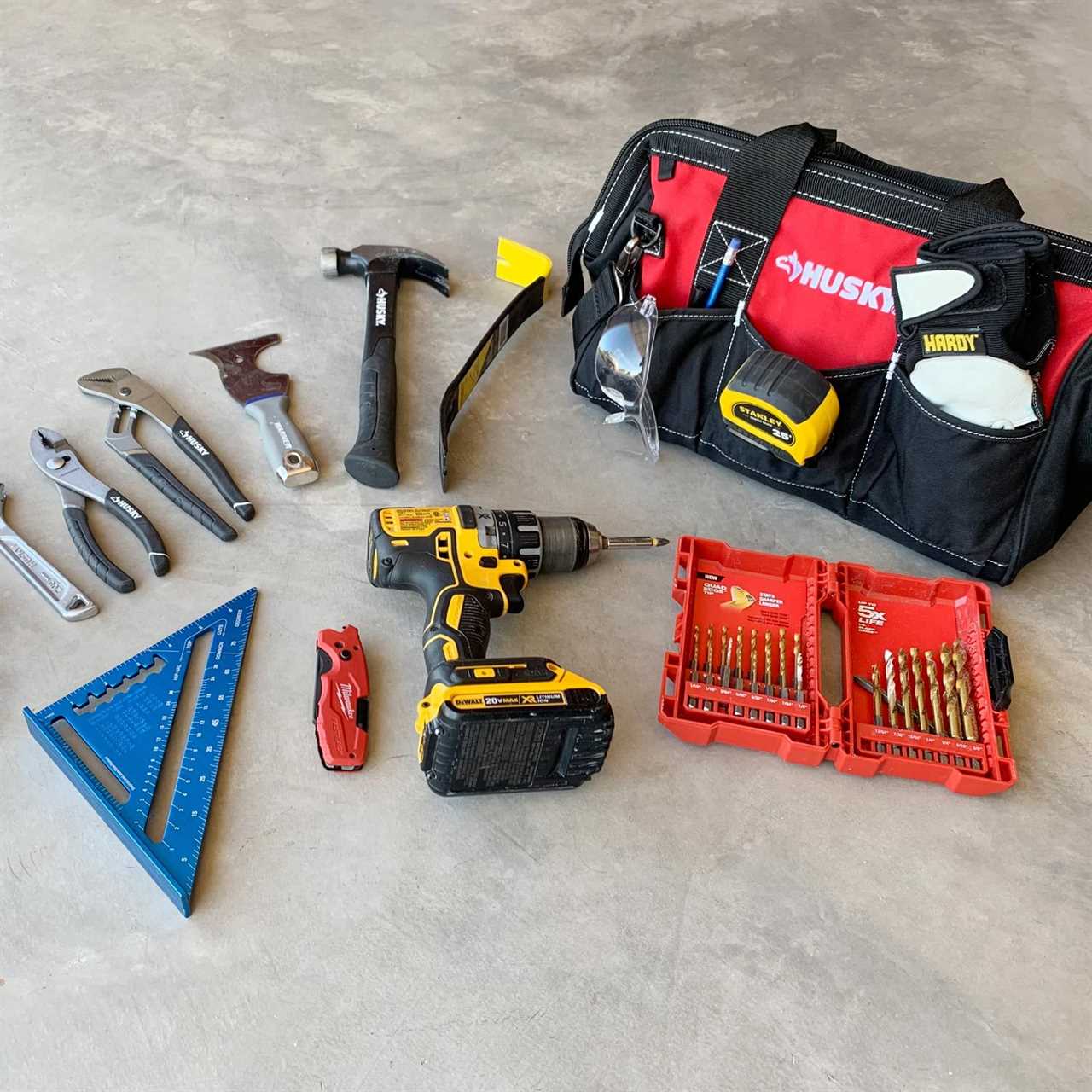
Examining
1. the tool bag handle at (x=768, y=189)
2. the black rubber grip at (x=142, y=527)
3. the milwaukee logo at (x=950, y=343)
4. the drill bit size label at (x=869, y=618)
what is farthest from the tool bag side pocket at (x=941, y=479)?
the black rubber grip at (x=142, y=527)

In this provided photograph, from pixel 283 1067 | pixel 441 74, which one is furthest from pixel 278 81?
pixel 283 1067

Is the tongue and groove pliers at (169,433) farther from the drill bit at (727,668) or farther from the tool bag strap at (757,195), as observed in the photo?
the tool bag strap at (757,195)

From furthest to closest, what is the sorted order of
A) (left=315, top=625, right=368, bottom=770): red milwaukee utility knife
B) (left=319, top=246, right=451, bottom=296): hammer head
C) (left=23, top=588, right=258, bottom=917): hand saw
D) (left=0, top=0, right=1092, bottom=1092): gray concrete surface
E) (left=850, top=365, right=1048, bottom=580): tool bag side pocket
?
1. (left=319, top=246, right=451, bottom=296): hammer head
2. (left=850, top=365, right=1048, bottom=580): tool bag side pocket
3. (left=315, top=625, right=368, bottom=770): red milwaukee utility knife
4. (left=23, top=588, right=258, bottom=917): hand saw
5. (left=0, top=0, right=1092, bottom=1092): gray concrete surface

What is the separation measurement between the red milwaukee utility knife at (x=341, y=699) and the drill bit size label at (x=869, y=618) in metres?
0.95

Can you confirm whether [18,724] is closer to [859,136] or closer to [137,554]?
[137,554]

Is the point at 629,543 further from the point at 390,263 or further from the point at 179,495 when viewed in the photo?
the point at 390,263

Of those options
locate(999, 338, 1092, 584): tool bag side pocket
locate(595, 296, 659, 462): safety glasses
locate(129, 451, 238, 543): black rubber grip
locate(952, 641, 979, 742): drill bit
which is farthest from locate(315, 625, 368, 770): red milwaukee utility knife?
locate(999, 338, 1092, 584): tool bag side pocket

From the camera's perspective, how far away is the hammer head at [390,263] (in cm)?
275

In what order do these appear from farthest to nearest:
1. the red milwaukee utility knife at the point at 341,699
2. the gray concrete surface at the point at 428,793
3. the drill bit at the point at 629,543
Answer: the drill bit at the point at 629,543
the red milwaukee utility knife at the point at 341,699
the gray concrete surface at the point at 428,793

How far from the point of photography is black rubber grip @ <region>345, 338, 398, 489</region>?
227cm

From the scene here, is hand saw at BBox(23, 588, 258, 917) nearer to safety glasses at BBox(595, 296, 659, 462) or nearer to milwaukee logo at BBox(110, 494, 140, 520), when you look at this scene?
milwaukee logo at BBox(110, 494, 140, 520)

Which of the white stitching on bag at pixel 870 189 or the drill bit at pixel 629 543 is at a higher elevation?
the white stitching on bag at pixel 870 189

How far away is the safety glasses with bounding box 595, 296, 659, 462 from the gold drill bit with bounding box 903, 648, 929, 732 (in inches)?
29.3

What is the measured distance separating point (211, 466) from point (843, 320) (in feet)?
4.41
